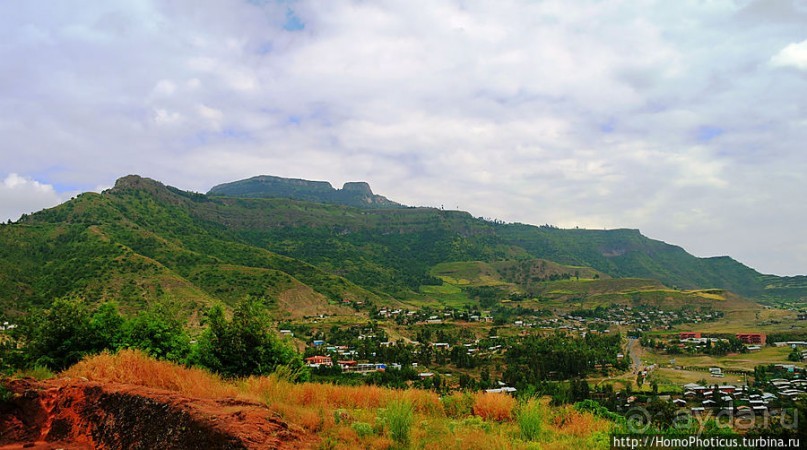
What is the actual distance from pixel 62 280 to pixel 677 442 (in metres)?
82.5

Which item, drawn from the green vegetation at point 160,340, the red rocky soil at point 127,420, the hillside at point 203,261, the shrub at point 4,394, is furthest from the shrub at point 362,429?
the hillside at point 203,261

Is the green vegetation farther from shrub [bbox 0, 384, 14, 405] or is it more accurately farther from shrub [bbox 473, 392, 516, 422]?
shrub [bbox 0, 384, 14, 405]

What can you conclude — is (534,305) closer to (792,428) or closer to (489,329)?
(489,329)

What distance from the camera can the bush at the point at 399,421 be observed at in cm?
709

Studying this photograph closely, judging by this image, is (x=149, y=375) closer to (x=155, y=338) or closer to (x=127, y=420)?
(x=127, y=420)

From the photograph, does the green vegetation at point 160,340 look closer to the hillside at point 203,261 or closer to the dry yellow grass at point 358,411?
the dry yellow grass at point 358,411

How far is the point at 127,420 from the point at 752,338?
328 ft

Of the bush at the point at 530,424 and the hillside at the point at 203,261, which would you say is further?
the hillside at the point at 203,261

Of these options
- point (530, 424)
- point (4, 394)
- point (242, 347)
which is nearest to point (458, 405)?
point (530, 424)

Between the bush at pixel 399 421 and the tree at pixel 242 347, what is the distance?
6566 mm

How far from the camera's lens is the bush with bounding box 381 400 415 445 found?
709 centimetres

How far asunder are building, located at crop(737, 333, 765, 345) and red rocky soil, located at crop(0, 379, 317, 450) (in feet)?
315

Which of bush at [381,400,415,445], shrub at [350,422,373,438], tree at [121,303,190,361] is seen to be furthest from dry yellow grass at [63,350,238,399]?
tree at [121,303,190,361]

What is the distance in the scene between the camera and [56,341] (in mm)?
15305
